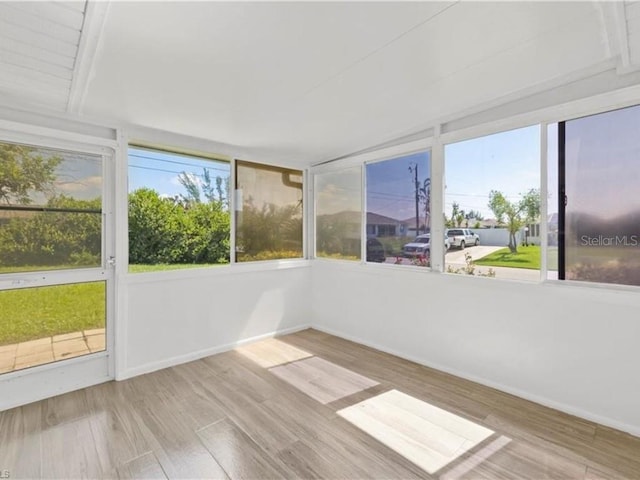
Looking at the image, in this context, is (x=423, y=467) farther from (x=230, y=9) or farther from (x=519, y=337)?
(x=230, y=9)

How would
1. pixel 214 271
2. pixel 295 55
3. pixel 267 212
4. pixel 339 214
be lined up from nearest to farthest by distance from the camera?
pixel 295 55 < pixel 214 271 < pixel 267 212 < pixel 339 214

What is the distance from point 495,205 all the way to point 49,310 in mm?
3966

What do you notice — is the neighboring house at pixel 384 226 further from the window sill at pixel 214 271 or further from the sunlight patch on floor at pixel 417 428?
the sunlight patch on floor at pixel 417 428

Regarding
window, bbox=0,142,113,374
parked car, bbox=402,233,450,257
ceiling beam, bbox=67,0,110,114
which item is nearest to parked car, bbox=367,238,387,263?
parked car, bbox=402,233,450,257

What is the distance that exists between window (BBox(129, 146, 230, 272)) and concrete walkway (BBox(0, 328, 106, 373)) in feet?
2.29

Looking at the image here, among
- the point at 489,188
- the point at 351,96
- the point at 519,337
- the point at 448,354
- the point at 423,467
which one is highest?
the point at 351,96

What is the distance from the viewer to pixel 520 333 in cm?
264

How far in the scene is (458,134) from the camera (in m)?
3.07

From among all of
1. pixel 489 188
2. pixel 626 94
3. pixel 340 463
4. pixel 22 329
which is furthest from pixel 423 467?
pixel 22 329

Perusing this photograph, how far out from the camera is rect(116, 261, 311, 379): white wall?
307 centimetres

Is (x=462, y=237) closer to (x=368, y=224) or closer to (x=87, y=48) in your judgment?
(x=368, y=224)

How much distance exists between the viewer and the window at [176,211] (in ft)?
10.3

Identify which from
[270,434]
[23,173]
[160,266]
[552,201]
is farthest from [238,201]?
[552,201]

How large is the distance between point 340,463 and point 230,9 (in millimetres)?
2550
